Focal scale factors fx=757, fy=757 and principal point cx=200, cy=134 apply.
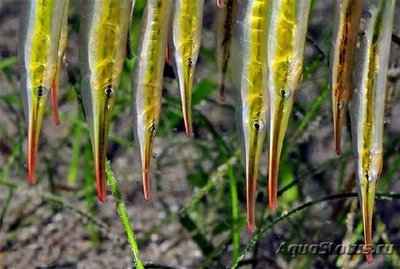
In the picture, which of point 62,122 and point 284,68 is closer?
point 284,68

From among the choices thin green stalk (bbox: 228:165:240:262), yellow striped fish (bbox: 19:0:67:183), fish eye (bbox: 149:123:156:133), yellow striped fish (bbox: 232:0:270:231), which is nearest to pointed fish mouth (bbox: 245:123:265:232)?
yellow striped fish (bbox: 232:0:270:231)

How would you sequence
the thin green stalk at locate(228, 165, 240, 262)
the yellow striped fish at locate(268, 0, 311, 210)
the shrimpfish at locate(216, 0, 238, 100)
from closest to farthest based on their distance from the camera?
the yellow striped fish at locate(268, 0, 311, 210) → the shrimpfish at locate(216, 0, 238, 100) → the thin green stalk at locate(228, 165, 240, 262)

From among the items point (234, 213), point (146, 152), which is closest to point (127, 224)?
point (146, 152)

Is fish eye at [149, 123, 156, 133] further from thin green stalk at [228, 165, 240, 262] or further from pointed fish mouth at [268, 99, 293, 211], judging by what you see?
thin green stalk at [228, 165, 240, 262]

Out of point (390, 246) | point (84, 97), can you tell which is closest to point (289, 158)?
point (390, 246)

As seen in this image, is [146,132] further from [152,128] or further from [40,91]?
[40,91]

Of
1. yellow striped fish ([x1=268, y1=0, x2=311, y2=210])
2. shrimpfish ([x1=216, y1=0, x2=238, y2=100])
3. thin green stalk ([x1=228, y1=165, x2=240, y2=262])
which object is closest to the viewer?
yellow striped fish ([x1=268, y1=0, x2=311, y2=210])

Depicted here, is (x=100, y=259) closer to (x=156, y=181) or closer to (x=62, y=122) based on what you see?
(x=156, y=181)
